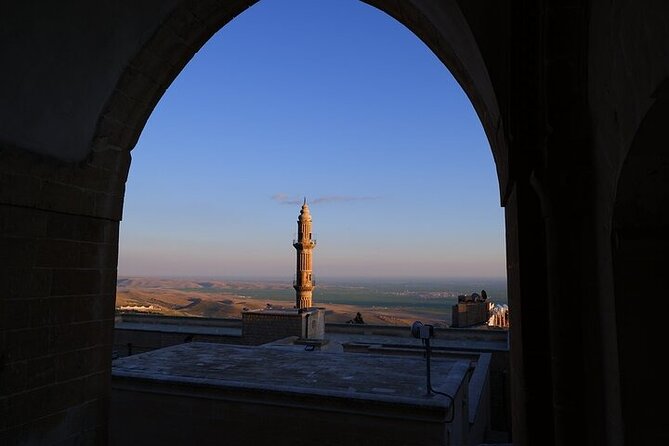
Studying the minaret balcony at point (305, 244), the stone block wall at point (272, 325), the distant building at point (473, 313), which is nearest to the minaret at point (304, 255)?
the minaret balcony at point (305, 244)

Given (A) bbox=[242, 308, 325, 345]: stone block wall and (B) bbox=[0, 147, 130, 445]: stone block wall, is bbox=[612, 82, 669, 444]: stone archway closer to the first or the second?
(B) bbox=[0, 147, 130, 445]: stone block wall

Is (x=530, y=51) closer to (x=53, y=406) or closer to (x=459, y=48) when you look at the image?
(x=459, y=48)

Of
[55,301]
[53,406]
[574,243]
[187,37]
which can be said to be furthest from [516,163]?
[53,406]

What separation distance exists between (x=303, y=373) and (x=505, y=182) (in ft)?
25.2

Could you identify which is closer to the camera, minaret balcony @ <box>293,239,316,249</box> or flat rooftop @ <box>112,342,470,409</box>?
flat rooftop @ <box>112,342,470,409</box>

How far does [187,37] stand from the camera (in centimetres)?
486

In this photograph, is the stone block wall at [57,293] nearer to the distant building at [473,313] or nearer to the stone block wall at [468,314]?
the distant building at [473,313]

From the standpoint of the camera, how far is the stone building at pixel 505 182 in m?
2.18

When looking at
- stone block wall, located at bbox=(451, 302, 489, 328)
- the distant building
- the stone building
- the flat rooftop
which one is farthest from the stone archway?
stone block wall, located at bbox=(451, 302, 489, 328)

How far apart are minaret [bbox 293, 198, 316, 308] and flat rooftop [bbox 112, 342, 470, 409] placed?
24.6m

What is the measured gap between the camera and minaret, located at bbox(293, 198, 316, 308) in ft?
123

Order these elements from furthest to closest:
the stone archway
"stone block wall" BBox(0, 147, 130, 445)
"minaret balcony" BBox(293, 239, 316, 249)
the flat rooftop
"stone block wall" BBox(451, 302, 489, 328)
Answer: "minaret balcony" BBox(293, 239, 316, 249), "stone block wall" BBox(451, 302, 489, 328), the flat rooftop, "stone block wall" BBox(0, 147, 130, 445), the stone archway

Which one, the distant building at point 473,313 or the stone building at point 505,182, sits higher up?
the stone building at point 505,182

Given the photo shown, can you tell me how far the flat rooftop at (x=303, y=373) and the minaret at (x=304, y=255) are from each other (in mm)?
24572
